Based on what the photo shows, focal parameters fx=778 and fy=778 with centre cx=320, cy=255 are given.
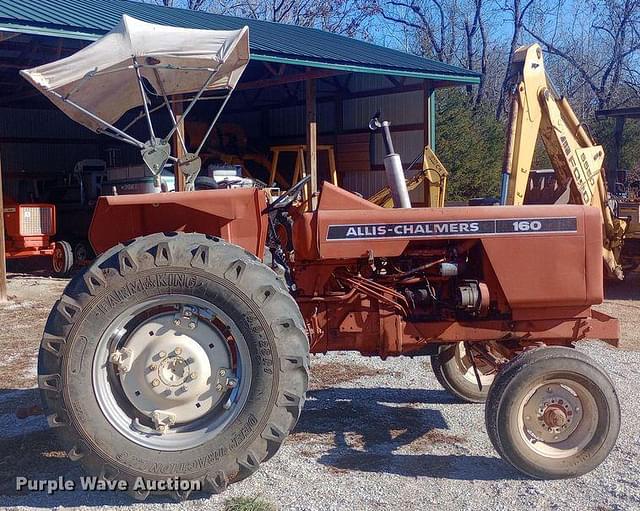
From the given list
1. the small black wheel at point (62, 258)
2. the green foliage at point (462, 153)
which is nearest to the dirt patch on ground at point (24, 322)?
the small black wheel at point (62, 258)

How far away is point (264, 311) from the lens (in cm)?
386

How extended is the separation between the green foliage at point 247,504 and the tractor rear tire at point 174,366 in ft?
0.32

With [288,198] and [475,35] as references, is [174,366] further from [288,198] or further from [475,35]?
[475,35]

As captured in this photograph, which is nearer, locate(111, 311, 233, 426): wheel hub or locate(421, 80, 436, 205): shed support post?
locate(111, 311, 233, 426): wheel hub

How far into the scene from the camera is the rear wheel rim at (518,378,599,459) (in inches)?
165

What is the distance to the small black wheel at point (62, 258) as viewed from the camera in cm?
1467

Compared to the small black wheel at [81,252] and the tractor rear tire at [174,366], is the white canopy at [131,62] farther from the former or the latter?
the small black wheel at [81,252]

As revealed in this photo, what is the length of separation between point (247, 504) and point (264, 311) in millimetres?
953

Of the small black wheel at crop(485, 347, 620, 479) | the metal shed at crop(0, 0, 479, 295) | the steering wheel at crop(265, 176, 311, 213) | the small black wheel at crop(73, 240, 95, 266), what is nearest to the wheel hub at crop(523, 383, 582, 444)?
the small black wheel at crop(485, 347, 620, 479)

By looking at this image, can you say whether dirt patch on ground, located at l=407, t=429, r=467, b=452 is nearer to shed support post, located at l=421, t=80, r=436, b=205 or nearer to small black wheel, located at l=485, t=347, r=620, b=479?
small black wheel, located at l=485, t=347, r=620, b=479

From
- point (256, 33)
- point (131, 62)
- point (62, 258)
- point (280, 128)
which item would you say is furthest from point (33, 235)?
point (131, 62)

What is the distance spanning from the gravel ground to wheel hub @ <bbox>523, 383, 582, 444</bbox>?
255mm

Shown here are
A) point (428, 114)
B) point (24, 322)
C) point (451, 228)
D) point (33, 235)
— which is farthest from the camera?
point (428, 114)

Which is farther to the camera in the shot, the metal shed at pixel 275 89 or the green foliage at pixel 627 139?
the green foliage at pixel 627 139
